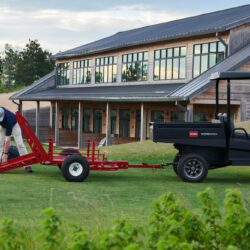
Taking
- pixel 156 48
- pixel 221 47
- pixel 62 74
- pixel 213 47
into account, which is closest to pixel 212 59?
pixel 213 47

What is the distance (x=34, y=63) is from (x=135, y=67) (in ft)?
177

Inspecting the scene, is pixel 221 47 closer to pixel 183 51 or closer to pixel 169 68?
pixel 183 51

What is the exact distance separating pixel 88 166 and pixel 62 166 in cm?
55

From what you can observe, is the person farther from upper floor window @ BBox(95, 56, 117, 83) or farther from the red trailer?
upper floor window @ BBox(95, 56, 117, 83)

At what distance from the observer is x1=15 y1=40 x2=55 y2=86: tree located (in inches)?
3474

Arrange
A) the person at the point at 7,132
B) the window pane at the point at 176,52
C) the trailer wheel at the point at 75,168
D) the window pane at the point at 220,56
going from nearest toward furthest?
the trailer wheel at the point at 75,168, the person at the point at 7,132, the window pane at the point at 220,56, the window pane at the point at 176,52

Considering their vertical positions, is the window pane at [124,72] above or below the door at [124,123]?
above

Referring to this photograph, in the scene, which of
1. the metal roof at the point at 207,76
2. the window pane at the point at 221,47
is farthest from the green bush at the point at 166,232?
the window pane at the point at 221,47

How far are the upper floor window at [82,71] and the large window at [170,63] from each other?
939 cm

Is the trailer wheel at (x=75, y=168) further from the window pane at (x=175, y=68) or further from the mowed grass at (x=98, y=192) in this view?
the window pane at (x=175, y=68)

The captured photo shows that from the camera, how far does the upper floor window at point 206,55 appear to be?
30058 mm

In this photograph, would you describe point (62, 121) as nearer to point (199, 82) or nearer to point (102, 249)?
point (199, 82)

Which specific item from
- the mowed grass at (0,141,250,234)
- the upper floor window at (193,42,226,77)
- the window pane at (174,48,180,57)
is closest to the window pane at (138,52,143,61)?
the window pane at (174,48,180,57)

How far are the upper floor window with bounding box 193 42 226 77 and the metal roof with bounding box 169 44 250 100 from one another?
1.18m
